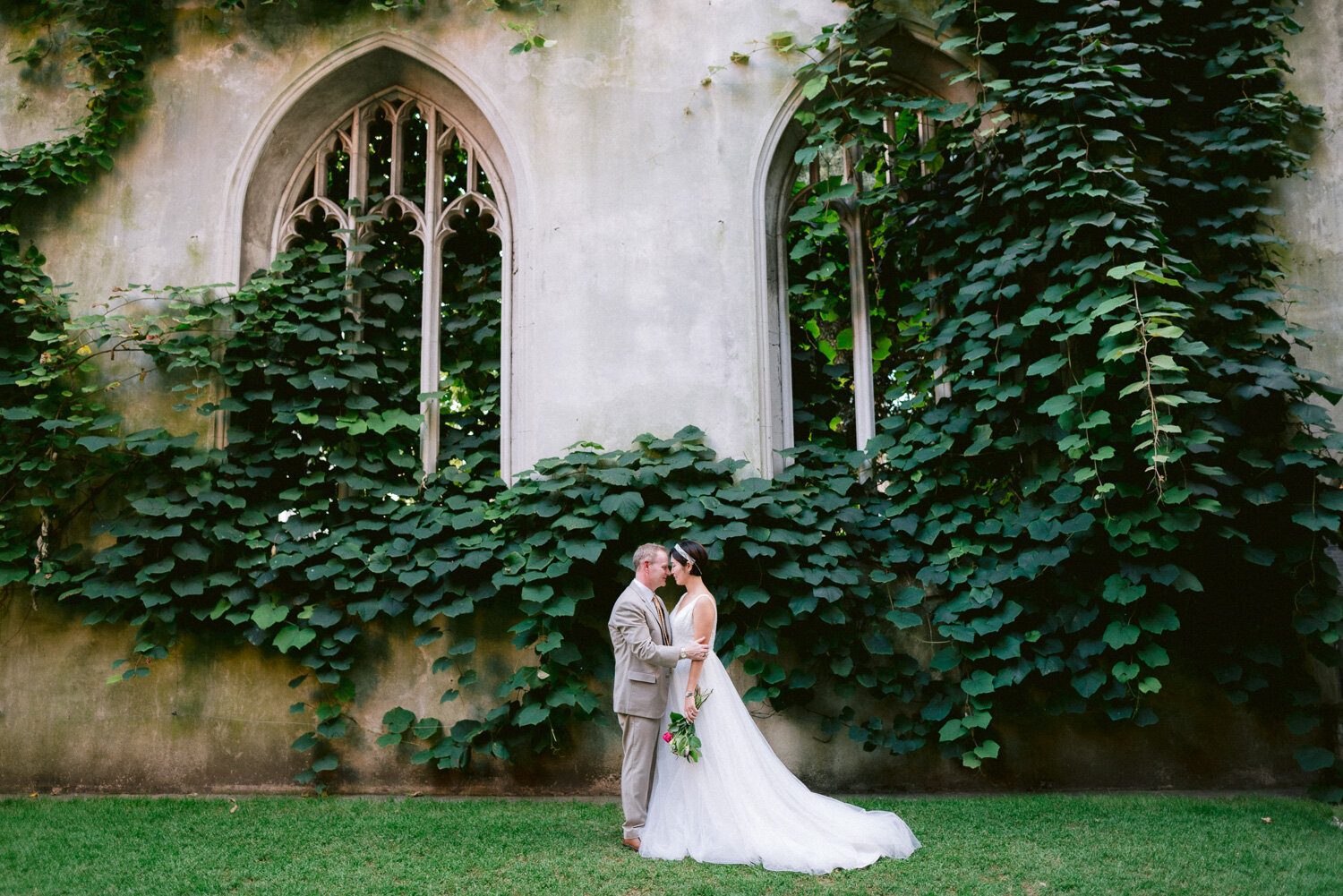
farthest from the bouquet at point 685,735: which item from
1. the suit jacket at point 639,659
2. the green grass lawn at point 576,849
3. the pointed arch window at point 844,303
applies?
the pointed arch window at point 844,303

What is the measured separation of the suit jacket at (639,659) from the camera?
193 inches

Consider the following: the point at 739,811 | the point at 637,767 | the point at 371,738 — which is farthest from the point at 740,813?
the point at 371,738

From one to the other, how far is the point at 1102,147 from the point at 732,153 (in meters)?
2.70

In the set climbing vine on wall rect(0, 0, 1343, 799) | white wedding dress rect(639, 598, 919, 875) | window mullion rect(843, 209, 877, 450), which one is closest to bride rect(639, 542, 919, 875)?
white wedding dress rect(639, 598, 919, 875)

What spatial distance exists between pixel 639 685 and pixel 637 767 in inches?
18.2

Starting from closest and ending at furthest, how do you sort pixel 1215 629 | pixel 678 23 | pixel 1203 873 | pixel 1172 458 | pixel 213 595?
pixel 1203 873 < pixel 1172 458 < pixel 1215 629 < pixel 213 595 < pixel 678 23

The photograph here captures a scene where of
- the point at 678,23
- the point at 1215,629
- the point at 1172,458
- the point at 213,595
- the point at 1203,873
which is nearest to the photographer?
the point at 1203,873

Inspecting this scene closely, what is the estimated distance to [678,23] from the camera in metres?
7.05

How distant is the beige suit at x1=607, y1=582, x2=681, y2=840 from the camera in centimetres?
491

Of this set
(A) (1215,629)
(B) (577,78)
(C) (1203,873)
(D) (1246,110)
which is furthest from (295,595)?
(D) (1246,110)

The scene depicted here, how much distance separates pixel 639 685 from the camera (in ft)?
16.3

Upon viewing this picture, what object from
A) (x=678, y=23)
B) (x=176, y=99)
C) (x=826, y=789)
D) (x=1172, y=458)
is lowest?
(x=826, y=789)

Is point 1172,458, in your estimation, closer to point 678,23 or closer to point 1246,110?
point 1246,110

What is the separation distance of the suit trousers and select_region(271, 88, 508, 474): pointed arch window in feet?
9.87
